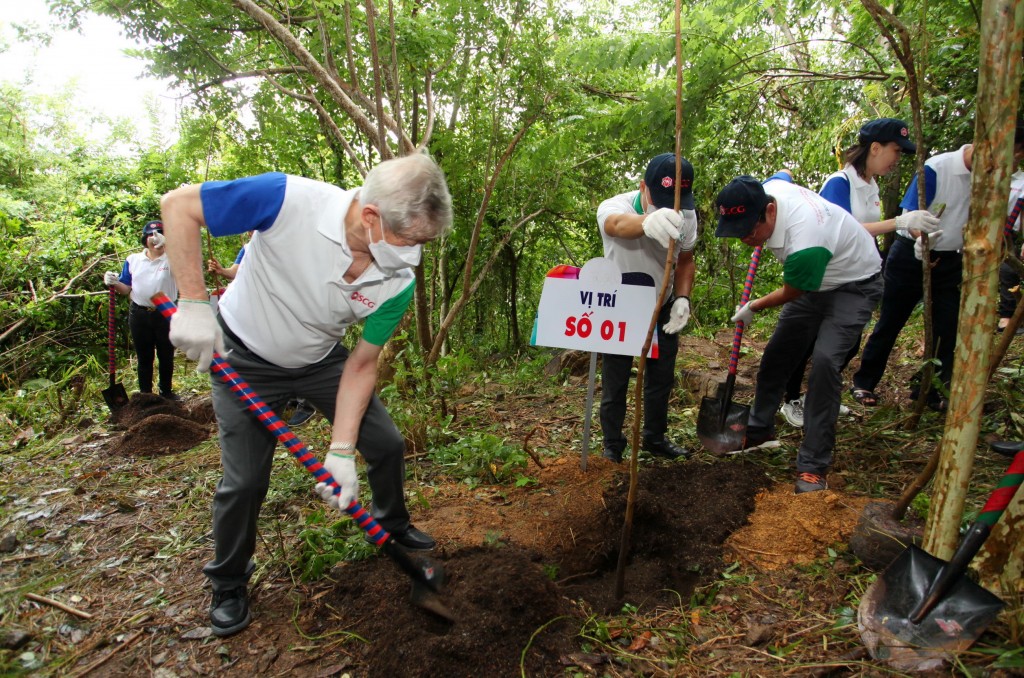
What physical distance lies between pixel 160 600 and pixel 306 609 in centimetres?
74

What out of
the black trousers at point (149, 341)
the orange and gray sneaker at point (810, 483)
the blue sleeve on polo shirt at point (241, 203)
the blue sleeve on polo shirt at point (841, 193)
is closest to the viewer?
the blue sleeve on polo shirt at point (241, 203)

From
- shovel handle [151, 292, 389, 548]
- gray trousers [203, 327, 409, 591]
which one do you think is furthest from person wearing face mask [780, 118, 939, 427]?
shovel handle [151, 292, 389, 548]

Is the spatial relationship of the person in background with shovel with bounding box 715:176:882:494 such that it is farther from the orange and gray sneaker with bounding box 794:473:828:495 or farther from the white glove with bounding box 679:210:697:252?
the white glove with bounding box 679:210:697:252

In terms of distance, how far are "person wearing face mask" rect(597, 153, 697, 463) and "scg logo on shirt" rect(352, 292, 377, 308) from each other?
4.58ft

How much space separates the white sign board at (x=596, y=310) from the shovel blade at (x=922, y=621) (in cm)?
167

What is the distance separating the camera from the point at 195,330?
2141mm

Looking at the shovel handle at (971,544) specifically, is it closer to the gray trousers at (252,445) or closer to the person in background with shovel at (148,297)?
the gray trousers at (252,445)

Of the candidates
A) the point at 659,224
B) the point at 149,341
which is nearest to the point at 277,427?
the point at 659,224

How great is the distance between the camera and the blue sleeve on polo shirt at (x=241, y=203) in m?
2.06

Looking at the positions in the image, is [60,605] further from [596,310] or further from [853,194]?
[853,194]

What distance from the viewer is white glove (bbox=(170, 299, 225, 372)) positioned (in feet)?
6.98

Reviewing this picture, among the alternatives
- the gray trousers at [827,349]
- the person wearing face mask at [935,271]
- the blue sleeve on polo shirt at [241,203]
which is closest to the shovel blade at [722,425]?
the gray trousers at [827,349]

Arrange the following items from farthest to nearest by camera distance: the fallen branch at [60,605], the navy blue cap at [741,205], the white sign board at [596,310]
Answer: the white sign board at [596,310]
the navy blue cap at [741,205]
the fallen branch at [60,605]

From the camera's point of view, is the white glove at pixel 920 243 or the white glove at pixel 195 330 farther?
the white glove at pixel 920 243
